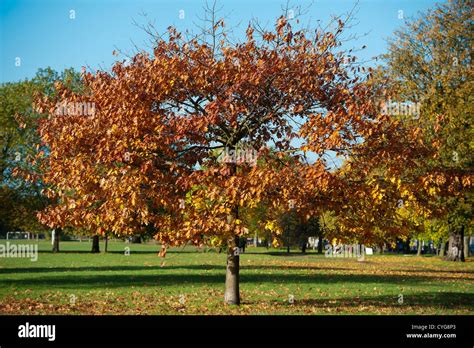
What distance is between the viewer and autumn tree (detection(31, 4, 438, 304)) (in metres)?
13.1

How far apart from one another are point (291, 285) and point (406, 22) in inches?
1038

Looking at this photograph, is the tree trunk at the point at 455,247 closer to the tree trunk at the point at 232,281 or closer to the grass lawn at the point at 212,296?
the grass lawn at the point at 212,296

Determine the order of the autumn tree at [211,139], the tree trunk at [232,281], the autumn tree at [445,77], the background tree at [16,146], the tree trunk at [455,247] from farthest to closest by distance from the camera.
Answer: the tree trunk at [455,247] → the autumn tree at [445,77] → the background tree at [16,146] → the tree trunk at [232,281] → the autumn tree at [211,139]

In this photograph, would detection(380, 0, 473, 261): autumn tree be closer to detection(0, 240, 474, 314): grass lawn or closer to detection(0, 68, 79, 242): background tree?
detection(0, 240, 474, 314): grass lawn

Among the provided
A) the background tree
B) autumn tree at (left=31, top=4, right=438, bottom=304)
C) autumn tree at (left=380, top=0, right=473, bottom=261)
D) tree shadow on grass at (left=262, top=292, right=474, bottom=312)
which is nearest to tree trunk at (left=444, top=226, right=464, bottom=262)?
autumn tree at (left=380, top=0, right=473, bottom=261)

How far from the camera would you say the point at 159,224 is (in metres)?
14.0

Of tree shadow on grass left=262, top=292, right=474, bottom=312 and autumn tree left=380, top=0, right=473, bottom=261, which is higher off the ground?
autumn tree left=380, top=0, right=473, bottom=261

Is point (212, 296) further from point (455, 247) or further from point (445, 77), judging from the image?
point (455, 247)

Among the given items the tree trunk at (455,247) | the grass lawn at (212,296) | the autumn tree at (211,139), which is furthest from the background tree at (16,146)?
the tree trunk at (455,247)

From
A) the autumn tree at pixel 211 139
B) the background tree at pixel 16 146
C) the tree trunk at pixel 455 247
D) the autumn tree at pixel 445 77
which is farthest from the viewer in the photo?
the tree trunk at pixel 455 247

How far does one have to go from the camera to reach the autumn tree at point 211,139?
1312 cm

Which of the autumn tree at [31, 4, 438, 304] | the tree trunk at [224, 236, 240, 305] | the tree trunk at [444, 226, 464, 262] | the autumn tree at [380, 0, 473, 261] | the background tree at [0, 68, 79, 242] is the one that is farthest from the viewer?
the tree trunk at [444, 226, 464, 262]
